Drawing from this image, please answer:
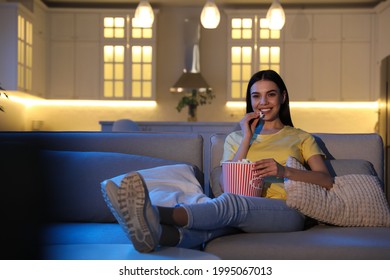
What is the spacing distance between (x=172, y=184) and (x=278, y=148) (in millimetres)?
485

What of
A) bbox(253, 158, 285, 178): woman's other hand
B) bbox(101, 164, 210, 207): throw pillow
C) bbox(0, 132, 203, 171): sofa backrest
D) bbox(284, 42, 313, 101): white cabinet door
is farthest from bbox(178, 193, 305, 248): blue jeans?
bbox(284, 42, 313, 101): white cabinet door

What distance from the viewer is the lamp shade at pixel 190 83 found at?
322 inches

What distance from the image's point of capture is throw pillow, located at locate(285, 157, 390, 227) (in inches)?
96.9

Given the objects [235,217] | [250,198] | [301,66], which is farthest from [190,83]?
[235,217]

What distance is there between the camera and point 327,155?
3.00m

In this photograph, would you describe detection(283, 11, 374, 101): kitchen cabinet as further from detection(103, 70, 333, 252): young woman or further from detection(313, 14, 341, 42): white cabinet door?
detection(103, 70, 333, 252): young woman

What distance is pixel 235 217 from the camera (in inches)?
87.0

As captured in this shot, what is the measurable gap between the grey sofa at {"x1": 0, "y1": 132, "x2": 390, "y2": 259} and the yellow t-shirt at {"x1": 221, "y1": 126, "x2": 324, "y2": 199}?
167 mm

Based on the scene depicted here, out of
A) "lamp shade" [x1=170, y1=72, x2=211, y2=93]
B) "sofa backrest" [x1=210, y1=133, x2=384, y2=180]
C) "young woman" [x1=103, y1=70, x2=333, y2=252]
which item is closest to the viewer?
"young woman" [x1=103, y1=70, x2=333, y2=252]

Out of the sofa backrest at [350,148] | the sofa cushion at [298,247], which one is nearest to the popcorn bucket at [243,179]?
the sofa cushion at [298,247]
